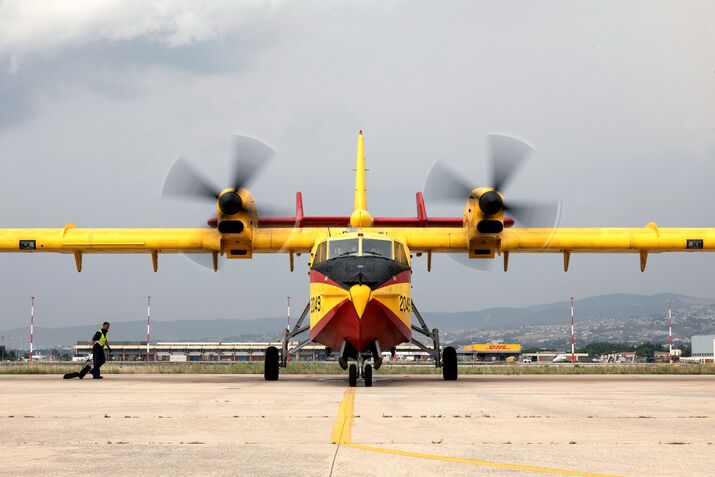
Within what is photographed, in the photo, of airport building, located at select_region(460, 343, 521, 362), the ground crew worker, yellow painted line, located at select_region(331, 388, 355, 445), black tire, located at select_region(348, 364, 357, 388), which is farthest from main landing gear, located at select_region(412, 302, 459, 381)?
airport building, located at select_region(460, 343, 521, 362)

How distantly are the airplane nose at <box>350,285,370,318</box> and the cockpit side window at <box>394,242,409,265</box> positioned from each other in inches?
88.4

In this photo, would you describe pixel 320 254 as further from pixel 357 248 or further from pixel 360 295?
pixel 360 295

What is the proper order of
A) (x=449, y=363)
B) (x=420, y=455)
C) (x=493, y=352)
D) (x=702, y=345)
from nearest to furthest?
1. (x=420, y=455)
2. (x=449, y=363)
3. (x=493, y=352)
4. (x=702, y=345)

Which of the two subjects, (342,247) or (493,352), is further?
(493,352)

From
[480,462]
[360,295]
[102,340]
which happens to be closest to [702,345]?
[102,340]

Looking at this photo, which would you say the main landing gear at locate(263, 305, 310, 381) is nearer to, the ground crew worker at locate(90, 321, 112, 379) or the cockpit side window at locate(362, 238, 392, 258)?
the cockpit side window at locate(362, 238, 392, 258)

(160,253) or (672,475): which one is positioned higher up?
(160,253)

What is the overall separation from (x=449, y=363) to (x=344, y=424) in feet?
46.4

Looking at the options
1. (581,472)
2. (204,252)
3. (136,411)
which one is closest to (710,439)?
(581,472)

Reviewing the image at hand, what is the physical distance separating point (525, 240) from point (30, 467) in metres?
21.5

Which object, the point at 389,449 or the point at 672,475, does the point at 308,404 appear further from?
the point at 672,475

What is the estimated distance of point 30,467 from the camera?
685 cm

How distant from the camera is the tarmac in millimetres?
6973

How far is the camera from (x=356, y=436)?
8.99 m
